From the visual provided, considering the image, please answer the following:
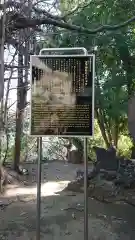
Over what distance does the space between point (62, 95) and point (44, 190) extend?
13.2 ft

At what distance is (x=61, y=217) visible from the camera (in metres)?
4.91

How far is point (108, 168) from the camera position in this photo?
6.68 m

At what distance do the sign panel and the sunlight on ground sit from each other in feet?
11.4

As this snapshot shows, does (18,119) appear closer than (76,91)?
No

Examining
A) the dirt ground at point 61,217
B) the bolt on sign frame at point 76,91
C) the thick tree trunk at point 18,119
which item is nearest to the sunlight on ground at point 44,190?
the dirt ground at point 61,217

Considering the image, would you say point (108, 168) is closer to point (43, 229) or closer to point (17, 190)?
point (17, 190)

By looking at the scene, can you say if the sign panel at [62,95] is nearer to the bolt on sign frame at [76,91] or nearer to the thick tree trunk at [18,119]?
the bolt on sign frame at [76,91]

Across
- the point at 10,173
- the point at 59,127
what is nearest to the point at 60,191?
the point at 10,173

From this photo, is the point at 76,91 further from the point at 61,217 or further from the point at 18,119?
the point at 18,119

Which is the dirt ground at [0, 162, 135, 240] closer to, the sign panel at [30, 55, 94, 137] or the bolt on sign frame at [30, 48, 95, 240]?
the bolt on sign frame at [30, 48, 95, 240]

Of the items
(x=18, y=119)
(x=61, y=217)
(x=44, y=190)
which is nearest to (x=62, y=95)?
(x=61, y=217)

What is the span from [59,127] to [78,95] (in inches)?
12.1

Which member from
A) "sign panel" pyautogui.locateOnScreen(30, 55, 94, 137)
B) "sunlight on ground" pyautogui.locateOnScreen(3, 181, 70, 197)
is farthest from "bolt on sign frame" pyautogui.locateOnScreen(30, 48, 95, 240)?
"sunlight on ground" pyautogui.locateOnScreen(3, 181, 70, 197)

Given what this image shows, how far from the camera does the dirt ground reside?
4.31 m
